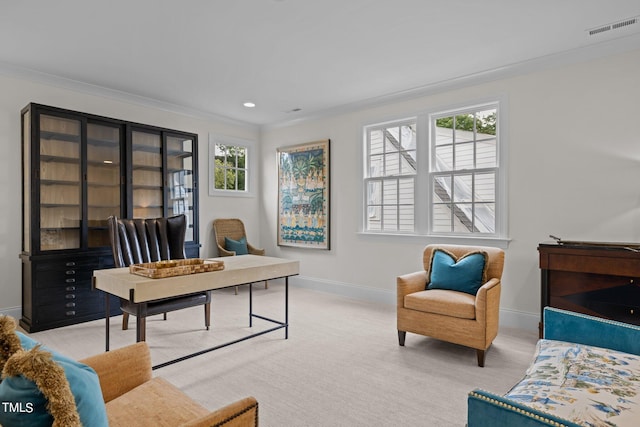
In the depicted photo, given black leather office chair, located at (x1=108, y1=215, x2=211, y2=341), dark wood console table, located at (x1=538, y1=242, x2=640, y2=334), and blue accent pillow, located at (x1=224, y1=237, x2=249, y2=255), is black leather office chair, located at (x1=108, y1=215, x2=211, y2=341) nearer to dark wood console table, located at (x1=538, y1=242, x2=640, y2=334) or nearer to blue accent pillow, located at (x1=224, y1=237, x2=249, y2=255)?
blue accent pillow, located at (x1=224, y1=237, x2=249, y2=255)

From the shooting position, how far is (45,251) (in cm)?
366

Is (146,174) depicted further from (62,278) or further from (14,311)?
(14,311)

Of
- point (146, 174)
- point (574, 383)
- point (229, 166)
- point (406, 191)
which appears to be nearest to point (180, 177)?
point (146, 174)

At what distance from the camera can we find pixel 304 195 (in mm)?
5660

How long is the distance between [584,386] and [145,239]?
3.47 meters

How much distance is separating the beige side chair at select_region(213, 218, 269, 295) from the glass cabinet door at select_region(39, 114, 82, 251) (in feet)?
6.45

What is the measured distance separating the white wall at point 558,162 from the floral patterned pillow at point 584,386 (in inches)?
78.5

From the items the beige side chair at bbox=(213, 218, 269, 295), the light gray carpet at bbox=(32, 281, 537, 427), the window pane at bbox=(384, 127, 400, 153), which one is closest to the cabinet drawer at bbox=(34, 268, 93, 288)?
the light gray carpet at bbox=(32, 281, 537, 427)

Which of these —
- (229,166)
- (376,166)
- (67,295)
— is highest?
(229,166)

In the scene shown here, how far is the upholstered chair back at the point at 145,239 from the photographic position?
3312 millimetres

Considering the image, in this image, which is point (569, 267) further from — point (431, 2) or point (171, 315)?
point (171, 315)

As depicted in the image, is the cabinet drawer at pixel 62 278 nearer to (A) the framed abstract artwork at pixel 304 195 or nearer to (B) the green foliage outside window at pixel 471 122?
(A) the framed abstract artwork at pixel 304 195

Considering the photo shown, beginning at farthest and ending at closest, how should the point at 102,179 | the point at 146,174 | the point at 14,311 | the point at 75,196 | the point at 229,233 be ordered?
1. the point at 229,233
2. the point at 146,174
3. the point at 102,179
4. the point at 75,196
5. the point at 14,311

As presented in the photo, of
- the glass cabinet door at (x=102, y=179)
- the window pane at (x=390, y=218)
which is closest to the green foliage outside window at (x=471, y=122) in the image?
the window pane at (x=390, y=218)
